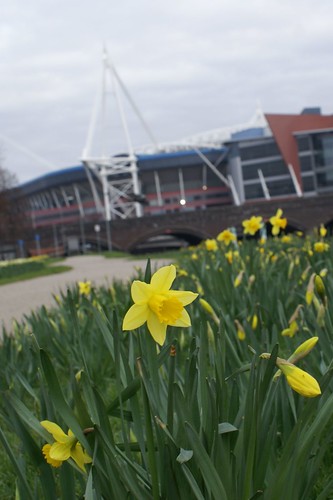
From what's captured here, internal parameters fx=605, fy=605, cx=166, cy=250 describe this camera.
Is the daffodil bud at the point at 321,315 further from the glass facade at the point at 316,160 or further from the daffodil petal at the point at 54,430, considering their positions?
the glass facade at the point at 316,160

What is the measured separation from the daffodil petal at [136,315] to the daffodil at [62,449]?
225 millimetres

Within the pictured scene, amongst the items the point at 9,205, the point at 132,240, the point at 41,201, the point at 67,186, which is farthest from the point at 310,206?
the point at 41,201

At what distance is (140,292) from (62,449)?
31 cm

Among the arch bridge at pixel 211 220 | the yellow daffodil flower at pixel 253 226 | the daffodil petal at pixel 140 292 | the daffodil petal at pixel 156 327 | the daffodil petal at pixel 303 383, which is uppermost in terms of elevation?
the arch bridge at pixel 211 220

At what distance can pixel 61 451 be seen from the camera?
101cm

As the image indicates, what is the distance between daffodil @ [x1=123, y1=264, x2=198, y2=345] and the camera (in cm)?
96

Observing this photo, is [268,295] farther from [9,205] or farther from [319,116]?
[319,116]

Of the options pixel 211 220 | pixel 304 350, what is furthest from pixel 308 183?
pixel 304 350

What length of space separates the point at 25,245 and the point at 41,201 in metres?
29.1

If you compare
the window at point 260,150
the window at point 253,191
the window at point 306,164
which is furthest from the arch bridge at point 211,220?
the window at point 253,191

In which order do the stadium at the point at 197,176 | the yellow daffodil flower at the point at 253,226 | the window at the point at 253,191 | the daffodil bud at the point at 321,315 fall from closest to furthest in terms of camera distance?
the daffodil bud at the point at 321,315, the yellow daffodil flower at the point at 253,226, the stadium at the point at 197,176, the window at the point at 253,191

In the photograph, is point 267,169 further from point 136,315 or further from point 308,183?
point 136,315

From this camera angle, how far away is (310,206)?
1785 inches

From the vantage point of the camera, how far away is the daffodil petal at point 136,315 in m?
0.97
